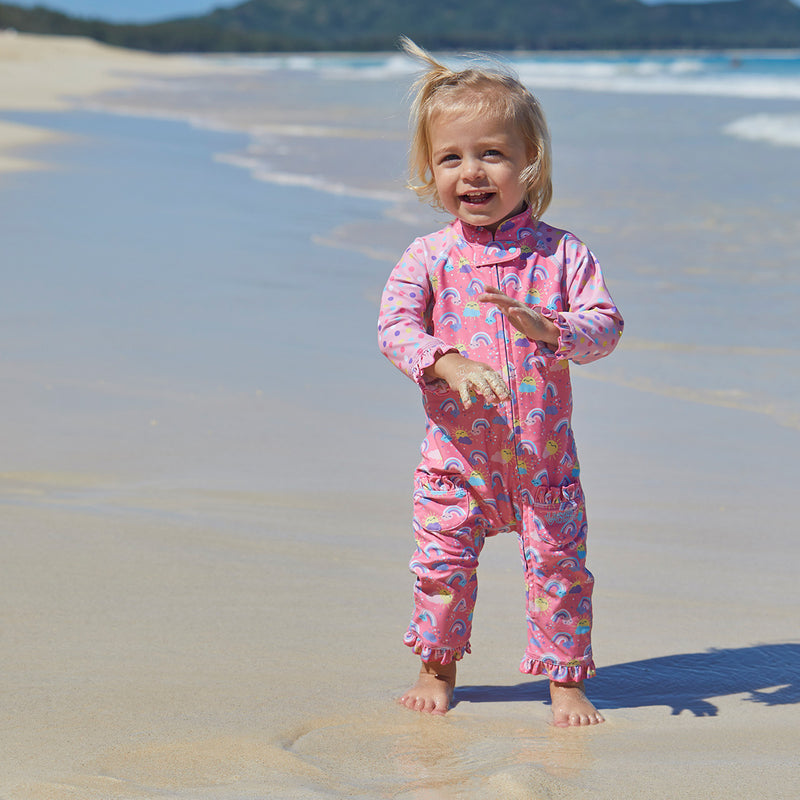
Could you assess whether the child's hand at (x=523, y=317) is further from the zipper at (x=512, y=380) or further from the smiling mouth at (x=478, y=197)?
the smiling mouth at (x=478, y=197)

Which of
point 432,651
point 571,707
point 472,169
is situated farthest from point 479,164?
point 571,707

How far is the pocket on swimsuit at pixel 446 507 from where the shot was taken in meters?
2.36

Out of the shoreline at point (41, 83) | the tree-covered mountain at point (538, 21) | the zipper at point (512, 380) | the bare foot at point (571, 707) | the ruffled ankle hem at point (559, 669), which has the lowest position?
the bare foot at point (571, 707)

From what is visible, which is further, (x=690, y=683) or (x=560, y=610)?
(x=690, y=683)

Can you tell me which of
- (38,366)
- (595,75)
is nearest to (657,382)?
(38,366)

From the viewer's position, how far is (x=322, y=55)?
340 ft

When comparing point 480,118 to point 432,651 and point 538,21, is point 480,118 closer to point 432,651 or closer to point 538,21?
point 432,651

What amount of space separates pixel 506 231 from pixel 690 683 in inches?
40.5

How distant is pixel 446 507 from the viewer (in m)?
2.37

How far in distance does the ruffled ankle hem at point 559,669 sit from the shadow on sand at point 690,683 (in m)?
0.10

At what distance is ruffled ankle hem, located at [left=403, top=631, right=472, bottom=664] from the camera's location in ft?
7.95

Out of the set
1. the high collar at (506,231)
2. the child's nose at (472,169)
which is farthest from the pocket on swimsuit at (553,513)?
the child's nose at (472,169)

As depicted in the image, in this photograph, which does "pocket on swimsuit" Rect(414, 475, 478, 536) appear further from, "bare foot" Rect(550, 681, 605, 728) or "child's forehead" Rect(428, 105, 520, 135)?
"child's forehead" Rect(428, 105, 520, 135)

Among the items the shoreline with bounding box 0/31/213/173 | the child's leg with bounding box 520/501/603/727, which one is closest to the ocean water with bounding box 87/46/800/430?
the child's leg with bounding box 520/501/603/727
